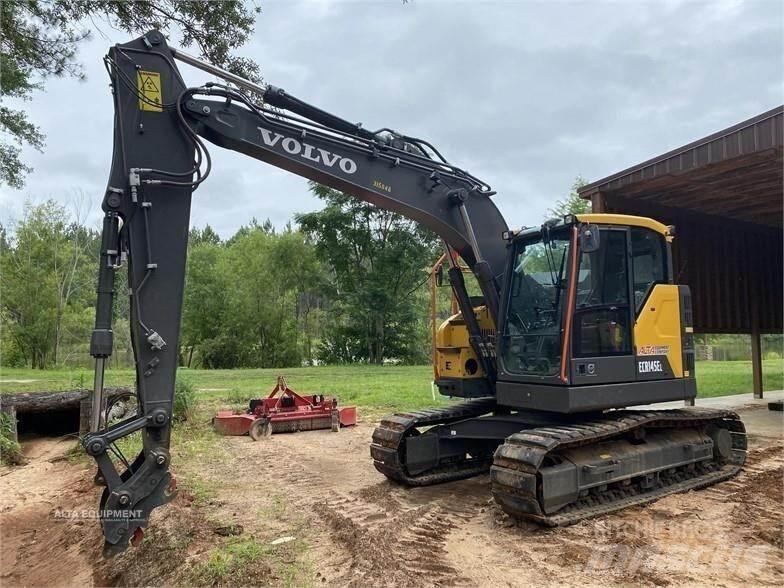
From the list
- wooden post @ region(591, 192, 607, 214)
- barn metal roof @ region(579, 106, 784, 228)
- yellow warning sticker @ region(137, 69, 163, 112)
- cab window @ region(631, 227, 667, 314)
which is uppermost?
barn metal roof @ region(579, 106, 784, 228)

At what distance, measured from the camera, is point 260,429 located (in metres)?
9.23

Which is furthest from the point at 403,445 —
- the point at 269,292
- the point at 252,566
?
the point at 269,292

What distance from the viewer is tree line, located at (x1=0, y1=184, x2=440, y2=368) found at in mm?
29359

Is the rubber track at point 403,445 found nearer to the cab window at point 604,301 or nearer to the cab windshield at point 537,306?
the cab windshield at point 537,306

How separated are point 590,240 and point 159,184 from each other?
12.1 feet

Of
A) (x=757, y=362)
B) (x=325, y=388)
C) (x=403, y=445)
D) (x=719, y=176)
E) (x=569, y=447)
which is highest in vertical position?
(x=719, y=176)

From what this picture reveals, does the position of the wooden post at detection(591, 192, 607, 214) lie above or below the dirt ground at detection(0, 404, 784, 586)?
above

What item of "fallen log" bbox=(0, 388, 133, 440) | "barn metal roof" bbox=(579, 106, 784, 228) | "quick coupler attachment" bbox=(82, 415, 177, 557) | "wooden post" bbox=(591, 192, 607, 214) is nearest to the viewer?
"quick coupler attachment" bbox=(82, 415, 177, 557)

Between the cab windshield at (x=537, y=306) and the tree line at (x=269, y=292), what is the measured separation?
27.5 m

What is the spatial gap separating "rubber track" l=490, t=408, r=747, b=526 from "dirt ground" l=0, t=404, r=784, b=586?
0.42 ft

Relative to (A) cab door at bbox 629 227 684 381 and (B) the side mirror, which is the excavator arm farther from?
(A) cab door at bbox 629 227 684 381

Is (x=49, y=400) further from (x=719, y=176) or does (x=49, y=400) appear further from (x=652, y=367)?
(x=719, y=176)

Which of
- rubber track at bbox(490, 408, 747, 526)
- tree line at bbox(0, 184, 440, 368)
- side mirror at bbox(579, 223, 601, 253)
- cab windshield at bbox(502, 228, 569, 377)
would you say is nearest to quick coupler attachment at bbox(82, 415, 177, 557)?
rubber track at bbox(490, 408, 747, 526)

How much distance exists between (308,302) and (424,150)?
35050 mm
